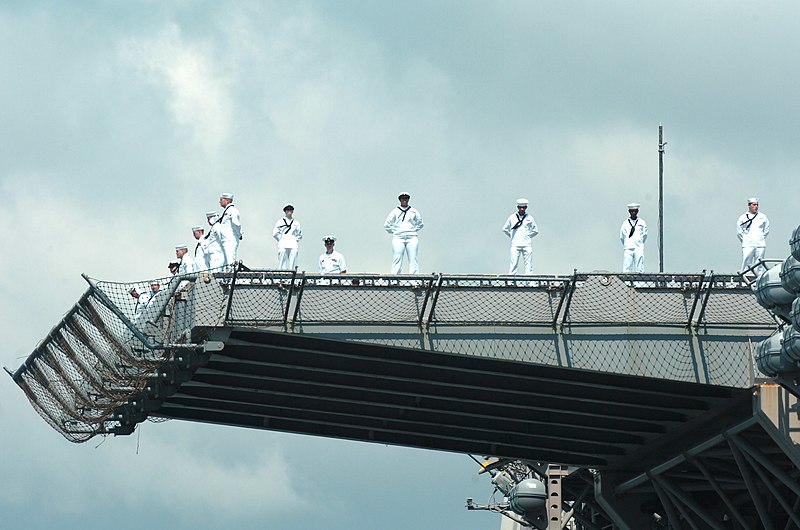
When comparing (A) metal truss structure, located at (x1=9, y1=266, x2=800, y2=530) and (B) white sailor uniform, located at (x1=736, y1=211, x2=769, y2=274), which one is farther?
(B) white sailor uniform, located at (x1=736, y1=211, x2=769, y2=274)

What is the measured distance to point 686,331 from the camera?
108ft

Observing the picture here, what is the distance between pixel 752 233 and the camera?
120ft

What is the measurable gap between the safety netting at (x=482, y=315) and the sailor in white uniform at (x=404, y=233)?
383cm

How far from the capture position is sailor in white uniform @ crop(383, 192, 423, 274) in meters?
36.2

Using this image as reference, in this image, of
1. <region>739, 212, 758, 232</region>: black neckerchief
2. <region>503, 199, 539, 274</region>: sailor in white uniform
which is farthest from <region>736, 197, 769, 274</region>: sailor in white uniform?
<region>503, 199, 539, 274</region>: sailor in white uniform

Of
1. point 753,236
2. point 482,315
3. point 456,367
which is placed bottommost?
point 456,367

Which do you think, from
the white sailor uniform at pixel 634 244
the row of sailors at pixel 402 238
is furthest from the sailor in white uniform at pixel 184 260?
the white sailor uniform at pixel 634 244

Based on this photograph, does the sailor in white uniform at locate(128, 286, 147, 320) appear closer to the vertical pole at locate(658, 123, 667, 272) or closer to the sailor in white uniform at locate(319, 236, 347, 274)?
the sailor in white uniform at locate(319, 236, 347, 274)

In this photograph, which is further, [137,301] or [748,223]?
[748,223]

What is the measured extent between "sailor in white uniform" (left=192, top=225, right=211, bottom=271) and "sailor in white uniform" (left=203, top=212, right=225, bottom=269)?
3.7 inches

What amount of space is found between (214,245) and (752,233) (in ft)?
39.9

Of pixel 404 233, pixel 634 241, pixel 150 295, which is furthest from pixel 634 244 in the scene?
pixel 150 295

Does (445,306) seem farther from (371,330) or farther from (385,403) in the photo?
(385,403)

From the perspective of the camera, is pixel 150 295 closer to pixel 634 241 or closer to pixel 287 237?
pixel 287 237
